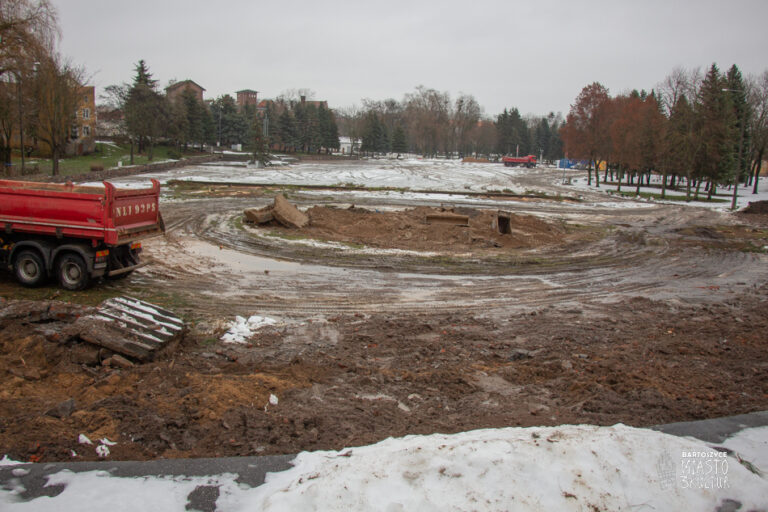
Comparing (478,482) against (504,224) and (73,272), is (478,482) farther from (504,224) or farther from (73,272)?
(504,224)

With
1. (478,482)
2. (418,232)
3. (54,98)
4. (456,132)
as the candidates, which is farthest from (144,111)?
(456,132)

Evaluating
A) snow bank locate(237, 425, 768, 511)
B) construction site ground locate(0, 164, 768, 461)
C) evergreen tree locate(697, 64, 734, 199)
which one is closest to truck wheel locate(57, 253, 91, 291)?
construction site ground locate(0, 164, 768, 461)

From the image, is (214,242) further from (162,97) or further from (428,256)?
(162,97)

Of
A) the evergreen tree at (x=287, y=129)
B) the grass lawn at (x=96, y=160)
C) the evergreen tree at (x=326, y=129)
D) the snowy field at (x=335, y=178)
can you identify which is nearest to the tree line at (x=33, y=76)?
the grass lawn at (x=96, y=160)

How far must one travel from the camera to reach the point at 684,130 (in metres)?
43.1

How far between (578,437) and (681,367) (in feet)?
13.1

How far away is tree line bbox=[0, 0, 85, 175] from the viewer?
28984 mm

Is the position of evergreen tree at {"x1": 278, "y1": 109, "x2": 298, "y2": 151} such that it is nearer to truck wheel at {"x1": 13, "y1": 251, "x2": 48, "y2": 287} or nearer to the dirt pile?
the dirt pile

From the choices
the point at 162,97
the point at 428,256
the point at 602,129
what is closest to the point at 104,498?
the point at 428,256

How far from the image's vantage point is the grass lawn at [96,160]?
40344 millimetres

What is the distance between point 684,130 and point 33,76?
5001cm

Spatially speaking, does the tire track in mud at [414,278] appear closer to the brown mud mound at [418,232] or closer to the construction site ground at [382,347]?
the construction site ground at [382,347]

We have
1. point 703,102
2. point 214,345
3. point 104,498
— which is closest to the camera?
point 104,498

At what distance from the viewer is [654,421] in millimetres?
5359
